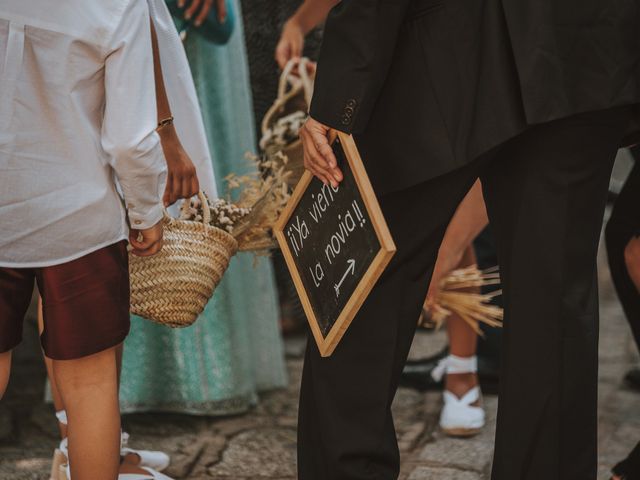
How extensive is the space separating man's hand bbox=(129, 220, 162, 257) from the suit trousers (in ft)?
1.29

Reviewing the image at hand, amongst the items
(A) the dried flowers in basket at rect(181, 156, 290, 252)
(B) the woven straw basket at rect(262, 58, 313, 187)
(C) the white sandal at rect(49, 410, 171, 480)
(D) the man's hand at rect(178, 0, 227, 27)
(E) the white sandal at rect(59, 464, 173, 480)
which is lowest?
(E) the white sandal at rect(59, 464, 173, 480)

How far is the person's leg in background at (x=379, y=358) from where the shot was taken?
6.19ft

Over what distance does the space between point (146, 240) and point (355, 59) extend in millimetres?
555

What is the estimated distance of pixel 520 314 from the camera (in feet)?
6.03

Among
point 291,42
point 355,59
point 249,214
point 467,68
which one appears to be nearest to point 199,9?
point 291,42

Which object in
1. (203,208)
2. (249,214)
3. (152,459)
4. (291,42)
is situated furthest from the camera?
(291,42)

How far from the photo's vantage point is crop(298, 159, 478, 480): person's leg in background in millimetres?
1888

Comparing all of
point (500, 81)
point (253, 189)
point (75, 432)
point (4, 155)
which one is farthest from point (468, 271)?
point (4, 155)

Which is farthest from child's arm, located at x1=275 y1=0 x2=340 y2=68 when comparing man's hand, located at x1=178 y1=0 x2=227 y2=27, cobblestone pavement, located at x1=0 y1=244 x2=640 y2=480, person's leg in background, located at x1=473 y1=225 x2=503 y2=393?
cobblestone pavement, located at x1=0 y1=244 x2=640 y2=480

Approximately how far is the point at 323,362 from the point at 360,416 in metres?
0.14

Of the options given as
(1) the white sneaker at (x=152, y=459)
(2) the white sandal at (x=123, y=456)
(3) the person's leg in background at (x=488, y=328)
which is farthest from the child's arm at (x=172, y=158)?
(3) the person's leg in background at (x=488, y=328)

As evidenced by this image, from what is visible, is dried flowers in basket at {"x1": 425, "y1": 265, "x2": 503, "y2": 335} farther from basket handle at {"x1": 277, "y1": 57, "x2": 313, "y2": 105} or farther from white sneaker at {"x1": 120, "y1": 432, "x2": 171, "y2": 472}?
white sneaker at {"x1": 120, "y1": 432, "x2": 171, "y2": 472}

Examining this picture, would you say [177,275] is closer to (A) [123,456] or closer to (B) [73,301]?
(B) [73,301]

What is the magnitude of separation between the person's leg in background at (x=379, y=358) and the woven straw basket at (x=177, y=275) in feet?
1.02
